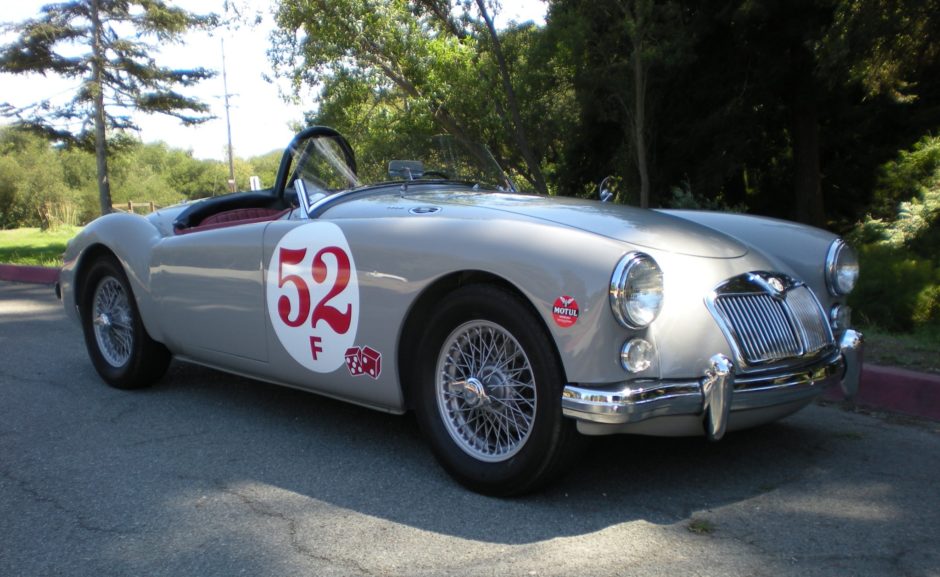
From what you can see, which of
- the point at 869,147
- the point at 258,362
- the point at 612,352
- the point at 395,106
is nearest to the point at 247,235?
the point at 258,362

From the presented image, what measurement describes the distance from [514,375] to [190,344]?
6.80 feet

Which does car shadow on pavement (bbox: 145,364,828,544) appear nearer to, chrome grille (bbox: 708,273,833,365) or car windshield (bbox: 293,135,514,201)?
chrome grille (bbox: 708,273,833,365)

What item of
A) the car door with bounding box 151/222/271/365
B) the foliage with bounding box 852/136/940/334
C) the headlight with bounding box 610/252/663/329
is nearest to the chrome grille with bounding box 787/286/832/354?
the headlight with bounding box 610/252/663/329

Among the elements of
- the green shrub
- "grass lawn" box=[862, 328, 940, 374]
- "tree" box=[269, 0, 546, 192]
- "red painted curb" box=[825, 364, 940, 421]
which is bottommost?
"red painted curb" box=[825, 364, 940, 421]

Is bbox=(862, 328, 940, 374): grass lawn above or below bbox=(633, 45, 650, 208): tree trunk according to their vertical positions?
below

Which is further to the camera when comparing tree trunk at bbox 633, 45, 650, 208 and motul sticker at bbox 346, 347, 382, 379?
tree trunk at bbox 633, 45, 650, 208

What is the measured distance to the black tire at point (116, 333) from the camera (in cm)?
483

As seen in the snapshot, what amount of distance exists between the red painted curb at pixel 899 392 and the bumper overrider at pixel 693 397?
135 cm

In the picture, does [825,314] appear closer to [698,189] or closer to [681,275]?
[681,275]

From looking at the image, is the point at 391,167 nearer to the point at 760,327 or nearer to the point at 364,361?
the point at 364,361

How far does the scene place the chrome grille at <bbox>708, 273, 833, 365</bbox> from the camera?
3.08 metres

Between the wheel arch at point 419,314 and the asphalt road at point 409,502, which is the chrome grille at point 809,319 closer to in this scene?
the asphalt road at point 409,502

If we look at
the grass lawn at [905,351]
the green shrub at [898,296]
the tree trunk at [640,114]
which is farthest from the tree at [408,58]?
the grass lawn at [905,351]

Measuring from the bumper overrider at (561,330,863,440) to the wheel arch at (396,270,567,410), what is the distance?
1.94 ft
